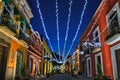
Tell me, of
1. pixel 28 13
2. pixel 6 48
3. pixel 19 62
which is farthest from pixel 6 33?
pixel 28 13

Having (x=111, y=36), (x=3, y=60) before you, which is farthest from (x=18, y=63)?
(x=111, y=36)

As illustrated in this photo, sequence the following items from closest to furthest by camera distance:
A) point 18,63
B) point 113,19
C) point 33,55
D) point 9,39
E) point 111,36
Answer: point 111,36, point 9,39, point 113,19, point 18,63, point 33,55

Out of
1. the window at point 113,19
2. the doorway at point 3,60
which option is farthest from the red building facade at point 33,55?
the window at point 113,19

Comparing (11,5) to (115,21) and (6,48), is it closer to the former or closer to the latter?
(6,48)

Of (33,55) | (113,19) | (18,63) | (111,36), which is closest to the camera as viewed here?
(111,36)

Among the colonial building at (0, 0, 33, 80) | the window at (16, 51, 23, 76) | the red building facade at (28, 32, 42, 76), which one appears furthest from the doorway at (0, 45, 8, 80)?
the red building facade at (28, 32, 42, 76)

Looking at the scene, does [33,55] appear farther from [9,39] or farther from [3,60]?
[3,60]

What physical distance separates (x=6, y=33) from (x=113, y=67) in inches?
323

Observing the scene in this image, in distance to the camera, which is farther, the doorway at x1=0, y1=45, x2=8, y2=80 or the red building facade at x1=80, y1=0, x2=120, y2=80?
the red building facade at x1=80, y1=0, x2=120, y2=80

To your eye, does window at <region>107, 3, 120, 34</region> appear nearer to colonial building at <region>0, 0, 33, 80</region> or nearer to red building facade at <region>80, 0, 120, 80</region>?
red building facade at <region>80, 0, 120, 80</region>

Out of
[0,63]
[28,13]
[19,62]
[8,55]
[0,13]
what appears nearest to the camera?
[0,13]

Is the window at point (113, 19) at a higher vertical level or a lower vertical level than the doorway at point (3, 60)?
higher

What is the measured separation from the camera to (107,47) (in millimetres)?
11953

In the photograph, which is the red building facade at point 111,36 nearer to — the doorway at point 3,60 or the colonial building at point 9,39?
the colonial building at point 9,39
